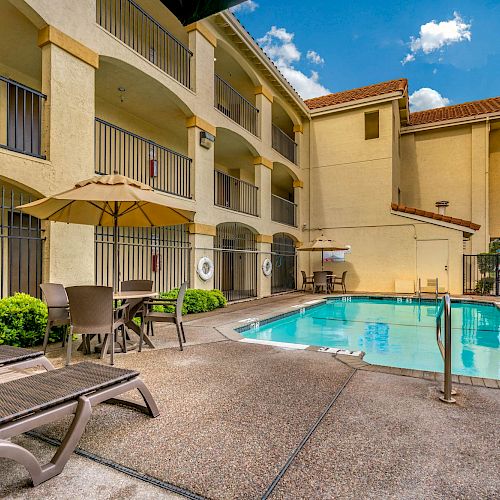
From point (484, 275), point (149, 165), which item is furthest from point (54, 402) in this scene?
point (484, 275)

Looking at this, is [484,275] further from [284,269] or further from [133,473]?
[133,473]

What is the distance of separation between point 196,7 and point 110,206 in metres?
4.05

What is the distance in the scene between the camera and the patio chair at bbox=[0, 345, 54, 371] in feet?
10.4

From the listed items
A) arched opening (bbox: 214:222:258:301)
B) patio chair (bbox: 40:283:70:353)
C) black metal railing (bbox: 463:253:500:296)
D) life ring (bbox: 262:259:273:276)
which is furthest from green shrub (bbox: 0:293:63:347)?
black metal railing (bbox: 463:253:500:296)

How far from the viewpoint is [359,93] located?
→ 1725 centimetres

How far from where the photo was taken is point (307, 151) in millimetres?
17719

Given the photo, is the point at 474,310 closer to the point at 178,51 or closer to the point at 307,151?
the point at 307,151

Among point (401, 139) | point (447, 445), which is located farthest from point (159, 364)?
point (401, 139)

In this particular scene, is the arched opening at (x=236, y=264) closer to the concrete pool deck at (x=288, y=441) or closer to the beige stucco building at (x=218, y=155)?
the beige stucco building at (x=218, y=155)

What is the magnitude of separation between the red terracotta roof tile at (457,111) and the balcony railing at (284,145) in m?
6.42


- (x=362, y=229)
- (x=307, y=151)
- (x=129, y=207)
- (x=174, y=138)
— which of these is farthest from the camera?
(x=307, y=151)

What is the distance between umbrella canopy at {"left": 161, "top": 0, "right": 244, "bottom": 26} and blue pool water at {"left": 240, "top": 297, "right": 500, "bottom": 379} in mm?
5557

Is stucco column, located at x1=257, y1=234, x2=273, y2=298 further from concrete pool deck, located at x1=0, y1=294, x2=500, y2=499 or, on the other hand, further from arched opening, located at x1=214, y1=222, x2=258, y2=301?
concrete pool deck, located at x1=0, y1=294, x2=500, y2=499

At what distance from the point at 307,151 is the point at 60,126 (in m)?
13.0
